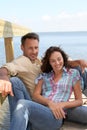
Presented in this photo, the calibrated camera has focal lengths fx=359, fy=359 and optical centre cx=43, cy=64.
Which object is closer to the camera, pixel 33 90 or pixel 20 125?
pixel 20 125

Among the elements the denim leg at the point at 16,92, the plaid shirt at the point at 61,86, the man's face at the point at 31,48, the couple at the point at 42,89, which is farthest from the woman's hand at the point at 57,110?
the man's face at the point at 31,48

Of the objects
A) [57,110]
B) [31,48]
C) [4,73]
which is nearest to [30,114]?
[57,110]

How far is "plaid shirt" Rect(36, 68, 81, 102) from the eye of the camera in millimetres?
2932

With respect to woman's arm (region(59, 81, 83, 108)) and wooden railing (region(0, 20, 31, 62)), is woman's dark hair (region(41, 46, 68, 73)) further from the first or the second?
wooden railing (region(0, 20, 31, 62))

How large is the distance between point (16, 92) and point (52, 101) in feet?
0.97

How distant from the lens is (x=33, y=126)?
2.79 meters

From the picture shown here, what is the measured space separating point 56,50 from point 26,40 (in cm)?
39

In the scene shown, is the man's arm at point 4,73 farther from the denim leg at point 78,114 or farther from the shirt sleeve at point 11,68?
the denim leg at point 78,114

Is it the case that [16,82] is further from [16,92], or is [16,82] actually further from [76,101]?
[76,101]

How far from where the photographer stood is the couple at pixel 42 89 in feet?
8.86

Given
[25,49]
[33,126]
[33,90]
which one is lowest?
[33,126]

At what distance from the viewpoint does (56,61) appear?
299cm

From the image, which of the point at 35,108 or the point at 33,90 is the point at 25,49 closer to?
the point at 33,90

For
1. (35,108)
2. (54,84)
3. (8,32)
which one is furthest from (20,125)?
(8,32)
